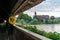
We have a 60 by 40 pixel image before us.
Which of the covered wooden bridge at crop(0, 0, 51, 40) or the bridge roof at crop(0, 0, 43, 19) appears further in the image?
the covered wooden bridge at crop(0, 0, 51, 40)

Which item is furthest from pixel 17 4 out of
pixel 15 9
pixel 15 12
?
pixel 15 12

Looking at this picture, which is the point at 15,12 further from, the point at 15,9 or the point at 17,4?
the point at 17,4

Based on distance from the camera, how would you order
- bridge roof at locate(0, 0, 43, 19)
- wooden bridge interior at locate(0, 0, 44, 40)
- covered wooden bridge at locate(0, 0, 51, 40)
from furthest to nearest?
wooden bridge interior at locate(0, 0, 44, 40), covered wooden bridge at locate(0, 0, 51, 40), bridge roof at locate(0, 0, 43, 19)

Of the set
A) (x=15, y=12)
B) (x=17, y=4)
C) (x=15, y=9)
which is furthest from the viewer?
(x=15, y=12)

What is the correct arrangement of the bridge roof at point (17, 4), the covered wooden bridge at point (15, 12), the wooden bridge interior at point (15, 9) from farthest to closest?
the wooden bridge interior at point (15, 9) → the covered wooden bridge at point (15, 12) → the bridge roof at point (17, 4)

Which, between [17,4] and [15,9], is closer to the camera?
[17,4]

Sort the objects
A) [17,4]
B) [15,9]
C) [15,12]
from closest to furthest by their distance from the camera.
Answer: [17,4], [15,9], [15,12]

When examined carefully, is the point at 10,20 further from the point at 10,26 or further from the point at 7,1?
the point at 7,1

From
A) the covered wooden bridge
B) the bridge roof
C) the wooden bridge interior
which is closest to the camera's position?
the bridge roof

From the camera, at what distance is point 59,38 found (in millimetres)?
2594

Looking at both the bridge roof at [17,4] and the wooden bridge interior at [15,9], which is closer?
the bridge roof at [17,4]

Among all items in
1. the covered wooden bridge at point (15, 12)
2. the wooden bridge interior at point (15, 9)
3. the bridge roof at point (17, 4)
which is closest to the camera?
the bridge roof at point (17, 4)

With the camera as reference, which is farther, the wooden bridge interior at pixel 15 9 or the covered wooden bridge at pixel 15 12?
the wooden bridge interior at pixel 15 9

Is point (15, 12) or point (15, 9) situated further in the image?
point (15, 12)
